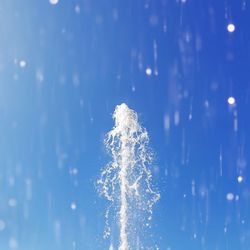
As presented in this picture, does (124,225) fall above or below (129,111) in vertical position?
below

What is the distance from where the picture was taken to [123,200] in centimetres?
2547

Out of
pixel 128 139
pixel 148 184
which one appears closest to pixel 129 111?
pixel 128 139

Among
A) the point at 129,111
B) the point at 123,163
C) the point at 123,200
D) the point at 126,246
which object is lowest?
the point at 126,246

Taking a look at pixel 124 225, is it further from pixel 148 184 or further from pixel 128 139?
pixel 128 139

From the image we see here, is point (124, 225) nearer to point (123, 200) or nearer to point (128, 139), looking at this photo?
point (123, 200)

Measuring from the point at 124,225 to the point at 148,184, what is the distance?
8.05 ft

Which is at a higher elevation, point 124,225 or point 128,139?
point 128,139

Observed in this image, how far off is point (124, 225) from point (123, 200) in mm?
1282

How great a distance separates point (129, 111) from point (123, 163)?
2.87 metres

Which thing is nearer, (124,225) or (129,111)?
(124,225)

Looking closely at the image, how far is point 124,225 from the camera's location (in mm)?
25125

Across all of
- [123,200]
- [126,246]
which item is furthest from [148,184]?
[126,246]

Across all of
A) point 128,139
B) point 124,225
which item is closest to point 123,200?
point 124,225

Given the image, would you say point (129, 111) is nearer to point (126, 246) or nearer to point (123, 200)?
point (123, 200)
